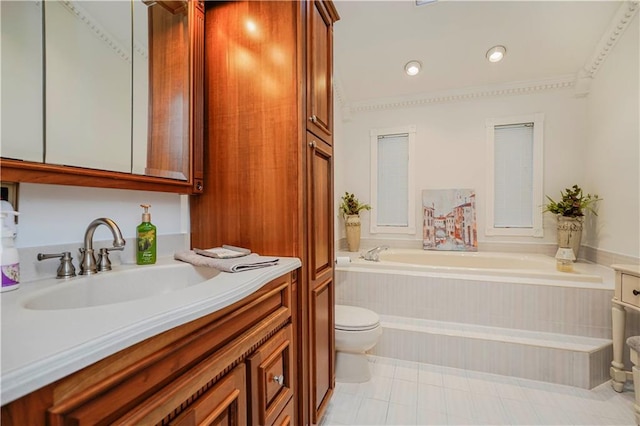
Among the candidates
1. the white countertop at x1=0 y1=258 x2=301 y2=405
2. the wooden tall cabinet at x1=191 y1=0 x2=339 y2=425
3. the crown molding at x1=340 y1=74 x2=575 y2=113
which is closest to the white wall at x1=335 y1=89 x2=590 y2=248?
the crown molding at x1=340 y1=74 x2=575 y2=113

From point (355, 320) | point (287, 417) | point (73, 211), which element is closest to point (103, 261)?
point (73, 211)

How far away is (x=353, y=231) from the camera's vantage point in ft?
10.3

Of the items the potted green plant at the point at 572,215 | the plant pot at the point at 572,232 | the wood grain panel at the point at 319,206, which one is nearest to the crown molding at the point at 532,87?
the potted green plant at the point at 572,215

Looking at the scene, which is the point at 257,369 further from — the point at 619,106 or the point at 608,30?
the point at 608,30

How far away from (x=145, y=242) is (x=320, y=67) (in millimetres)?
1102

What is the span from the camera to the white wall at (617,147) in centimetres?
196

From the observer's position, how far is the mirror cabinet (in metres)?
0.78

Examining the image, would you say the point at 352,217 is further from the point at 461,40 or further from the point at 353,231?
the point at 461,40

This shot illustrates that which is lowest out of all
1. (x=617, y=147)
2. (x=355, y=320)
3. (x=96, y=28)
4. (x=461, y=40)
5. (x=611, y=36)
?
(x=355, y=320)

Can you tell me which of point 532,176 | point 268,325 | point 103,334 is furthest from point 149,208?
point 532,176

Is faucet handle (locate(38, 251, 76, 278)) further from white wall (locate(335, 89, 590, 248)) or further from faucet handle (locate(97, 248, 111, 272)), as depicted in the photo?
white wall (locate(335, 89, 590, 248))

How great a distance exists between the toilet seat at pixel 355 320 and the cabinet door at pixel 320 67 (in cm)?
108

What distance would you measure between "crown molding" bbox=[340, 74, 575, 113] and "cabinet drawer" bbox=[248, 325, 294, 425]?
9.63 ft

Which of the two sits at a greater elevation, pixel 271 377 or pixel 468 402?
pixel 271 377
